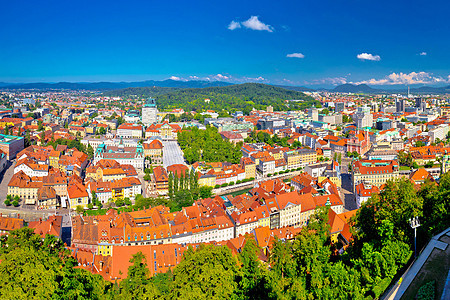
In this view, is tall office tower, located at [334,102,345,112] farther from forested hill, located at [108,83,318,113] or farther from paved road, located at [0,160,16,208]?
paved road, located at [0,160,16,208]

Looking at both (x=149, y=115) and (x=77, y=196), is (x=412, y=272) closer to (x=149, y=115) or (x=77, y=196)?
(x=77, y=196)

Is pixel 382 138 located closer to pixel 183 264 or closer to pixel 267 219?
pixel 267 219

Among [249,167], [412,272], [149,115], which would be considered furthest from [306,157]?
[149,115]

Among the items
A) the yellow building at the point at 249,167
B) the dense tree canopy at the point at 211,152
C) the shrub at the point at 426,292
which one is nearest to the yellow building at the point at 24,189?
the dense tree canopy at the point at 211,152

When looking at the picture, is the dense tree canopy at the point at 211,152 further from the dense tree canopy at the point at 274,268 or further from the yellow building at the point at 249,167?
the dense tree canopy at the point at 274,268

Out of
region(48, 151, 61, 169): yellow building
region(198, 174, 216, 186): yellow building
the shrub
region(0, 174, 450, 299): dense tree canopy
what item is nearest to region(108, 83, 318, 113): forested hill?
region(48, 151, 61, 169): yellow building

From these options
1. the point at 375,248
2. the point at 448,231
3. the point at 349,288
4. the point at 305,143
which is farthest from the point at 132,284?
the point at 305,143
